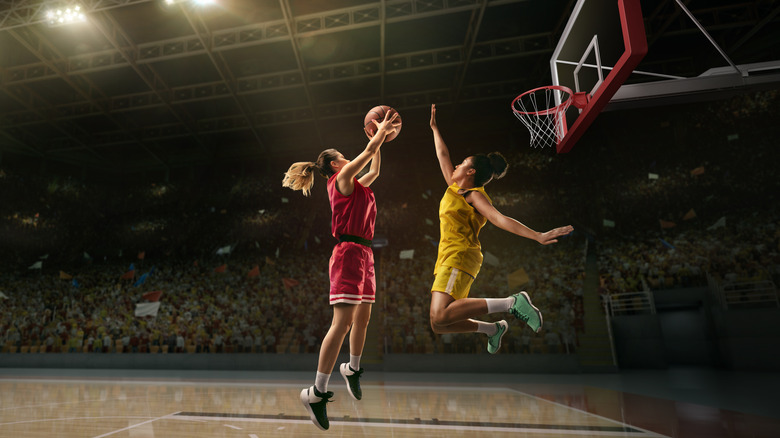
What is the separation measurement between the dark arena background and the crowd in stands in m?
0.09

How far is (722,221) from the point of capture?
41.2 ft

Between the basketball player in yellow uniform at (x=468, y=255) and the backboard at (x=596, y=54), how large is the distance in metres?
1.02

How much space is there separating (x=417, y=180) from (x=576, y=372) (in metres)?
9.01

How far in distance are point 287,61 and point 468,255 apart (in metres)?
12.1

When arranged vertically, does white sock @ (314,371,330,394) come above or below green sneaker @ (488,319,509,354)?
below

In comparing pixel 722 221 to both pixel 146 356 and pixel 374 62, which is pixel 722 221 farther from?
pixel 146 356

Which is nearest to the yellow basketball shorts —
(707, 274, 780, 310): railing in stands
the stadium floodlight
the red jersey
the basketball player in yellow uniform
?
the basketball player in yellow uniform

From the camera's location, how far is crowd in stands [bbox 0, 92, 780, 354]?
11031 millimetres

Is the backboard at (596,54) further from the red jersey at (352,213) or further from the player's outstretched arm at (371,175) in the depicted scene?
the red jersey at (352,213)

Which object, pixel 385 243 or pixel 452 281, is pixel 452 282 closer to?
pixel 452 281

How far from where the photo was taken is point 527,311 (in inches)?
97.7

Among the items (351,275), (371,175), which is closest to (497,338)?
(351,275)

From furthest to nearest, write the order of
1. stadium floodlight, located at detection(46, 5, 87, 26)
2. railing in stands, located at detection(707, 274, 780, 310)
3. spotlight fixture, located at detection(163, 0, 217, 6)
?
spotlight fixture, located at detection(163, 0, 217, 6) → stadium floodlight, located at detection(46, 5, 87, 26) → railing in stands, located at detection(707, 274, 780, 310)

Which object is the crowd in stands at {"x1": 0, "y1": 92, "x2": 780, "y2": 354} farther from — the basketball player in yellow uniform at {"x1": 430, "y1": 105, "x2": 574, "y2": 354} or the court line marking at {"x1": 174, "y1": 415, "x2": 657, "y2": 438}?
the basketball player in yellow uniform at {"x1": 430, "y1": 105, "x2": 574, "y2": 354}
